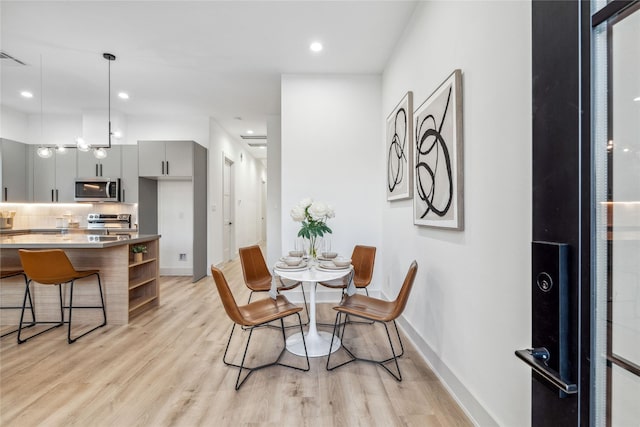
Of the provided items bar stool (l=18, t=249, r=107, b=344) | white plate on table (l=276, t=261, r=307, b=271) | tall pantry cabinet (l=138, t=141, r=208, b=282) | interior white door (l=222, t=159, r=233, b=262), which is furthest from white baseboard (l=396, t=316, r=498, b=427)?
interior white door (l=222, t=159, r=233, b=262)

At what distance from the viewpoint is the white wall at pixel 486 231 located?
4.40 ft

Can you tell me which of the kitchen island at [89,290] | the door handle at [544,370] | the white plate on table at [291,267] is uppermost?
the door handle at [544,370]

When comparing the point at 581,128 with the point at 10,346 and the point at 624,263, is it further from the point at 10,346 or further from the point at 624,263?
the point at 10,346

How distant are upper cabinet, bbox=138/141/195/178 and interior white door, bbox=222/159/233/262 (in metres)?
1.40

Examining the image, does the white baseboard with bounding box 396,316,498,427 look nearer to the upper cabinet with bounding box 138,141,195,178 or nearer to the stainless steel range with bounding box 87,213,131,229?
the upper cabinet with bounding box 138,141,195,178

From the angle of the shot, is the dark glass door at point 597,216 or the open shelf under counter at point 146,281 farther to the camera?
the open shelf under counter at point 146,281

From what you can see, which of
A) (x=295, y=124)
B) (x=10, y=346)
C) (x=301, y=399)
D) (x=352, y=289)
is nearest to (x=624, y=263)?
(x=301, y=399)

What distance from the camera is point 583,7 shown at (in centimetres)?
53

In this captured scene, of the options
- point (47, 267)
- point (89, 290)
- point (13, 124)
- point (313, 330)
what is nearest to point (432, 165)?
point (313, 330)

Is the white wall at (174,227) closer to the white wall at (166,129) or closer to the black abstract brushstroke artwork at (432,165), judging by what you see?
the white wall at (166,129)

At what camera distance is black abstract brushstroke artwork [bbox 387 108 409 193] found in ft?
9.55

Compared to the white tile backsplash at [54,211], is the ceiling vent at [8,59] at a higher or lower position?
higher

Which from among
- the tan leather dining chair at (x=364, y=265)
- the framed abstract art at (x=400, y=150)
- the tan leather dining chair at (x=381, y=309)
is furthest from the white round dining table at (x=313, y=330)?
the framed abstract art at (x=400, y=150)

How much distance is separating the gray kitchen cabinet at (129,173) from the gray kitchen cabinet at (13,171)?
5.29ft
